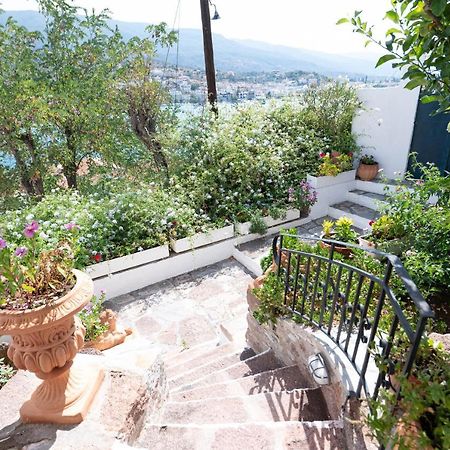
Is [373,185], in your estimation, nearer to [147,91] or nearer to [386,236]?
[386,236]

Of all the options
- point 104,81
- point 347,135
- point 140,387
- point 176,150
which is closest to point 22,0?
point 104,81

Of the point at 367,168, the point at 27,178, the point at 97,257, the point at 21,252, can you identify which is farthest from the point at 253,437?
the point at 27,178

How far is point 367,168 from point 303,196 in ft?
5.74

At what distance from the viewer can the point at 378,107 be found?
23.9 feet

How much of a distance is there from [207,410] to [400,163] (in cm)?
653

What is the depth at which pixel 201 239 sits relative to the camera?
593 centimetres

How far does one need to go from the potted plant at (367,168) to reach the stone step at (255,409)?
5.91 m

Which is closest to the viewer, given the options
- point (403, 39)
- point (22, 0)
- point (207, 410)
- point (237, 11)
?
point (403, 39)

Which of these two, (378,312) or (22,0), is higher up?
(22,0)

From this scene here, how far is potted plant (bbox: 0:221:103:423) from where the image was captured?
1821mm

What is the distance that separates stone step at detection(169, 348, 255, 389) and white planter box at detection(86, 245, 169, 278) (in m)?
2.25

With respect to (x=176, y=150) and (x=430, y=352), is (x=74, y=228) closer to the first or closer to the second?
(x=430, y=352)

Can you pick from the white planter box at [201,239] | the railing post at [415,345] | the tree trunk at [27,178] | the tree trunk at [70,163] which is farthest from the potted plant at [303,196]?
the tree trunk at [27,178]

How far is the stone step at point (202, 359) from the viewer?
12.1 feet
